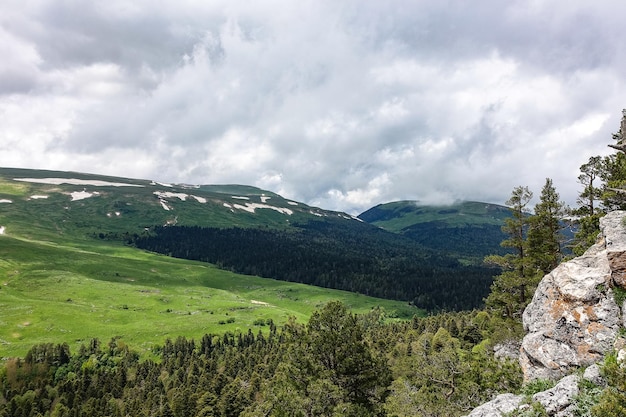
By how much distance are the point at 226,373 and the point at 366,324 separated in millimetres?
83637

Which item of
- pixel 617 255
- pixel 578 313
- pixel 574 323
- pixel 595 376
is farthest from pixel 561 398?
pixel 617 255

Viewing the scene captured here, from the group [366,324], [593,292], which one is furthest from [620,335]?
[366,324]

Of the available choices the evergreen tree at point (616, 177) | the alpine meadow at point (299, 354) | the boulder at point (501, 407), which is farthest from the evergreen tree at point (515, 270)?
the boulder at point (501, 407)

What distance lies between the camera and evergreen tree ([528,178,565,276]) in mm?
43906

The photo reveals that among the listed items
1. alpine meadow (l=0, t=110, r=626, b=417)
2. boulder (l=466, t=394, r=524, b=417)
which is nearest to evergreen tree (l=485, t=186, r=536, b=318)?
alpine meadow (l=0, t=110, r=626, b=417)

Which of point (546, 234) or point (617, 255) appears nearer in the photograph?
point (617, 255)

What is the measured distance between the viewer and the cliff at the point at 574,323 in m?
19.5

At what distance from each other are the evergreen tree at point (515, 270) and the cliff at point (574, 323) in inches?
716

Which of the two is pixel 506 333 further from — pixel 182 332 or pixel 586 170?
pixel 182 332

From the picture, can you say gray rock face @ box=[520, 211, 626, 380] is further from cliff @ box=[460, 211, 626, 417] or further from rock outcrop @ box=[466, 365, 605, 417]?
rock outcrop @ box=[466, 365, 605, 417]

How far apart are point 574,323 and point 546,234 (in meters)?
24.2

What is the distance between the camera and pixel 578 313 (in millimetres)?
23750

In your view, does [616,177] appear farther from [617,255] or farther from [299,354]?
[299,354]

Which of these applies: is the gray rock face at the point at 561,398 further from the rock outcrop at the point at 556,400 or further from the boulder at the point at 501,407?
the boulder at the point at 501,407
